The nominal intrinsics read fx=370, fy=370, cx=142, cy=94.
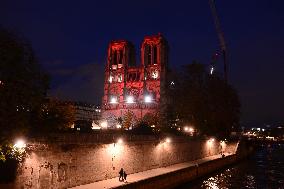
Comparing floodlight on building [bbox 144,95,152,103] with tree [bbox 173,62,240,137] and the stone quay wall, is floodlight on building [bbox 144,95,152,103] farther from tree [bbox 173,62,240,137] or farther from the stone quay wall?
the stone quay wall

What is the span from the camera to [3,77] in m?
17.1

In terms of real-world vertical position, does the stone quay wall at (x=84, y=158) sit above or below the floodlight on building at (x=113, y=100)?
below

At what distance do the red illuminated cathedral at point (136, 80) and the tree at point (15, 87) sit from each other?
232 feet

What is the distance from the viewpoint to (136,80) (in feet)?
316

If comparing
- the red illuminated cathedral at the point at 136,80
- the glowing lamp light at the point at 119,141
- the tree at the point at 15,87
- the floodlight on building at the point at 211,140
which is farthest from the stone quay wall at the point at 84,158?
the red illuminated cathedral at the point at 136,80

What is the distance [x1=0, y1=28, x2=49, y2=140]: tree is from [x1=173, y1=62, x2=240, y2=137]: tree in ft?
127

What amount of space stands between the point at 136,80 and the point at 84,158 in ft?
230

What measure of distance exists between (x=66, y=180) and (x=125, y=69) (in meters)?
75.0

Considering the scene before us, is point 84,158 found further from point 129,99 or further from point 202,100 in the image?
point 129,99

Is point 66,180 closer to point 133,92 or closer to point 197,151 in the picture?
point 197,151

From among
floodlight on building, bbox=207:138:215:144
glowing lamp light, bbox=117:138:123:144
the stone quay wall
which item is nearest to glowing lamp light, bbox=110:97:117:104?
floodlight on building, bbox=207:138:215:144

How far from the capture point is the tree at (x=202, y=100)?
55469mm

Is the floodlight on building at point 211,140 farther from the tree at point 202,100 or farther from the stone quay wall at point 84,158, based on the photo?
the stone quay wall at point 84,158

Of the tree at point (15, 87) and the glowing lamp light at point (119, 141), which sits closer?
the tree at point (15, 87)
